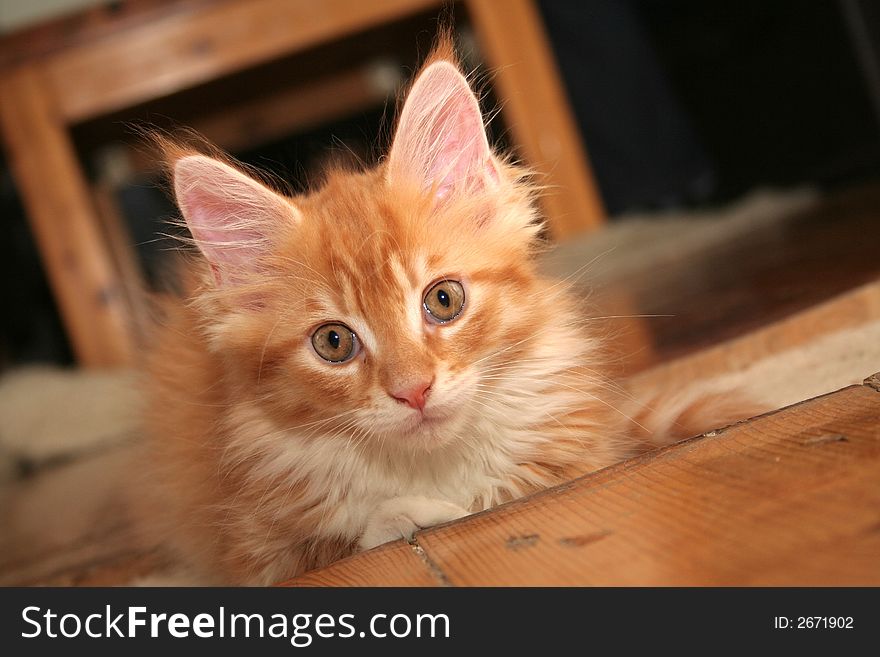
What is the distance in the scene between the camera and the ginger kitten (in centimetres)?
119

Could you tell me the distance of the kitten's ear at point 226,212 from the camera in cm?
129

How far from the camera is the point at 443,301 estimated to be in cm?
123

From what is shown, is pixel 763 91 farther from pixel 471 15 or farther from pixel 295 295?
pixel 295 295

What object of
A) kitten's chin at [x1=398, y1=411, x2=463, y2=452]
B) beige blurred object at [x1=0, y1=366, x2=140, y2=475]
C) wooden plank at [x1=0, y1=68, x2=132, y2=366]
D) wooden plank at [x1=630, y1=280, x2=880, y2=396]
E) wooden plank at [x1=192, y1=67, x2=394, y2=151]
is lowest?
kitten's chin at [x1=398, y1=411, x2=463, y2=452]

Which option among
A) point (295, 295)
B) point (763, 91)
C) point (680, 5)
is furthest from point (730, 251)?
point (295, 295)

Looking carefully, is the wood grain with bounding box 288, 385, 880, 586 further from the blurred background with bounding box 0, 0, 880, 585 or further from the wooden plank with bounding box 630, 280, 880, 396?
the blurred background with bounding box 0, 0, 880, 585

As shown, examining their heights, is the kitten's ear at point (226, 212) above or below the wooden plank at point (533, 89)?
below

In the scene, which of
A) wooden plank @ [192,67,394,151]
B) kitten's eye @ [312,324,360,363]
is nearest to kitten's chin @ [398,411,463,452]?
kitten's eye @ [312,324,360,363]

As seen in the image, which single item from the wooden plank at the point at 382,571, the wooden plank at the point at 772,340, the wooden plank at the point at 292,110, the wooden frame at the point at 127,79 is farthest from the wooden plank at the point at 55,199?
the wooden plank at the point at 382,571

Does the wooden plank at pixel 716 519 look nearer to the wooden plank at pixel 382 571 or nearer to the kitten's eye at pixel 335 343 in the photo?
the wooden plank at pixel 382 571

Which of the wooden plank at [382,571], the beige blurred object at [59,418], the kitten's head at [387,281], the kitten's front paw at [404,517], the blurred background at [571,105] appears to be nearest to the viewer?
the wooden plank at [382,571]

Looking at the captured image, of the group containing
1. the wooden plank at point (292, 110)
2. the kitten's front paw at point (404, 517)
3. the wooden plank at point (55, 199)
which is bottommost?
the kitten's front paw at point (404, 517)

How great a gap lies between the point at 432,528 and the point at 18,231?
3.79 m

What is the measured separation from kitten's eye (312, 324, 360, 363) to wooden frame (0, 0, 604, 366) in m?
2.50
